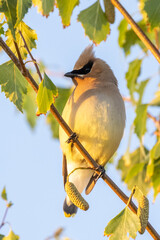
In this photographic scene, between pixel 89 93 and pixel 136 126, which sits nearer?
pixel 136 126

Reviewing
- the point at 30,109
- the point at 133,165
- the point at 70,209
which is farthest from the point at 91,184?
the point at 30,109

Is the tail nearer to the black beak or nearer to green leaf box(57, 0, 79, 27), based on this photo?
the black beak

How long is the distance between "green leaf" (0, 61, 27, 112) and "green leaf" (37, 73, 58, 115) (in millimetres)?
189

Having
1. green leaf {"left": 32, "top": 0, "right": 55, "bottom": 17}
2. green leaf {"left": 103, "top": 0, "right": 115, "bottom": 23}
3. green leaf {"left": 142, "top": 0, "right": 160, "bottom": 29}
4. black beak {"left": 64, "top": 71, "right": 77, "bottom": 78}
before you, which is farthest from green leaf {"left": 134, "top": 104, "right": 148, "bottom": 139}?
green leaf {"left": 32, "top": 0, "right": 55, "bottom": 17}

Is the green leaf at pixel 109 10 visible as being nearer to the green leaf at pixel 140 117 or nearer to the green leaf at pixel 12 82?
the green leaf at pixel 140 117

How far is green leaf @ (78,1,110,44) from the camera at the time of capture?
2832 mm

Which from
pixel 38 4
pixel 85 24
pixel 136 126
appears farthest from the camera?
pixel 136 126

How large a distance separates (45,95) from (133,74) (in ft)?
5.21

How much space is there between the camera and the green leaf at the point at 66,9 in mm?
2498

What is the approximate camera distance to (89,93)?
11.8 ft

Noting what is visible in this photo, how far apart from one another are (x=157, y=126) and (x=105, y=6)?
1368 millimetres

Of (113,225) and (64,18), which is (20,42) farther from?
(113,225)

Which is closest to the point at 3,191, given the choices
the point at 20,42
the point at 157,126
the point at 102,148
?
the point at 20,42

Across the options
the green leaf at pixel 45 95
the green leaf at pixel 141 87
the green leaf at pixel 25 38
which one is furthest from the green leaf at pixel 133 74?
the green leaf at pixel 45 95
